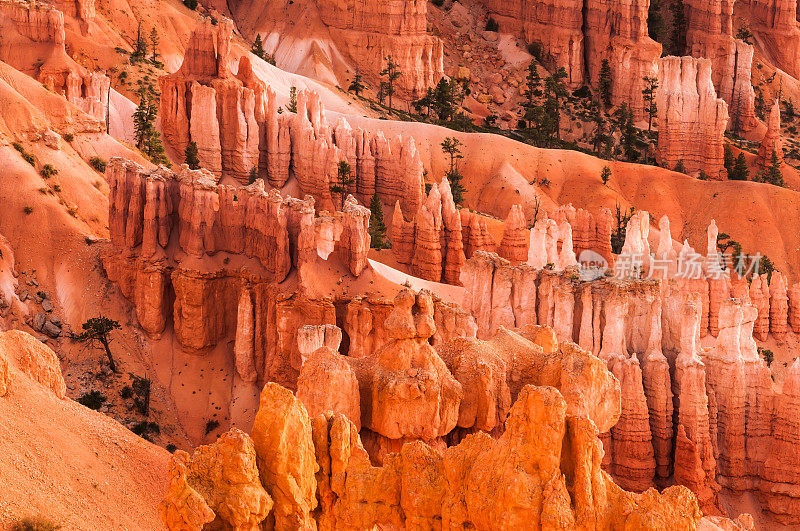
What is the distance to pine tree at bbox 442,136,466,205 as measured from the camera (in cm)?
9075

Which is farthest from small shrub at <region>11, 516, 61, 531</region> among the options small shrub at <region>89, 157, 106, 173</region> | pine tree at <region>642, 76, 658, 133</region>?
pine tree at <region>642, 76, 658, 133</region>

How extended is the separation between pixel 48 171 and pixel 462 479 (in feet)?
134

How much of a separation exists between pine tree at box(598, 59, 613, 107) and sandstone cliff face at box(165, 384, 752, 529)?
10090 cm

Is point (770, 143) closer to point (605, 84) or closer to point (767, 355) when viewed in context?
point (605, 84)

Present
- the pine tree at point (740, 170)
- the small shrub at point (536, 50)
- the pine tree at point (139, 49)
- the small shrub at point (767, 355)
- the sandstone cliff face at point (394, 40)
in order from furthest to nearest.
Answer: the small shrub at point (536, 50)
the sandstone cliff face at point (394, 40)
the pine tree at point (740, 170)
the pine tree at point (139, 49)
the small shrub at point (767, 355)

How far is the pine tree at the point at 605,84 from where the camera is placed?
120 m

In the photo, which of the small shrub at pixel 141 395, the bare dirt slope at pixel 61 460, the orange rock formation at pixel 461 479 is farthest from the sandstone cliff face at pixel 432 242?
the orange rock formation at pixel 461 479

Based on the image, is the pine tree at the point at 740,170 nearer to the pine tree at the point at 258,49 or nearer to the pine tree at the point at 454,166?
the pine tree at the point at 454,166

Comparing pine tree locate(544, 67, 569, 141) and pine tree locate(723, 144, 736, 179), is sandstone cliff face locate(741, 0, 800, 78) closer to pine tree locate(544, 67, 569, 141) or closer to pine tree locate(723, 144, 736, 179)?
pine tree locate(544, 67, 569, 141)

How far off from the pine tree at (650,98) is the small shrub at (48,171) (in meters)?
64.1

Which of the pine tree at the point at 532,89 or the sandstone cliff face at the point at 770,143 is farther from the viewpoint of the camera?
the pine tree at the point at 532,89

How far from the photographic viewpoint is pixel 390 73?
117750mm

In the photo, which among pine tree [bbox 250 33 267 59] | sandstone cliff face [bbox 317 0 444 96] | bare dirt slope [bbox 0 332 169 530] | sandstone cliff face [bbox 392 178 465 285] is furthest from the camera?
sandstone cliff face [bbox 317 0 444 96]

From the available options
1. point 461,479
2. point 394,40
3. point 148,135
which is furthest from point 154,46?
point 461,479
